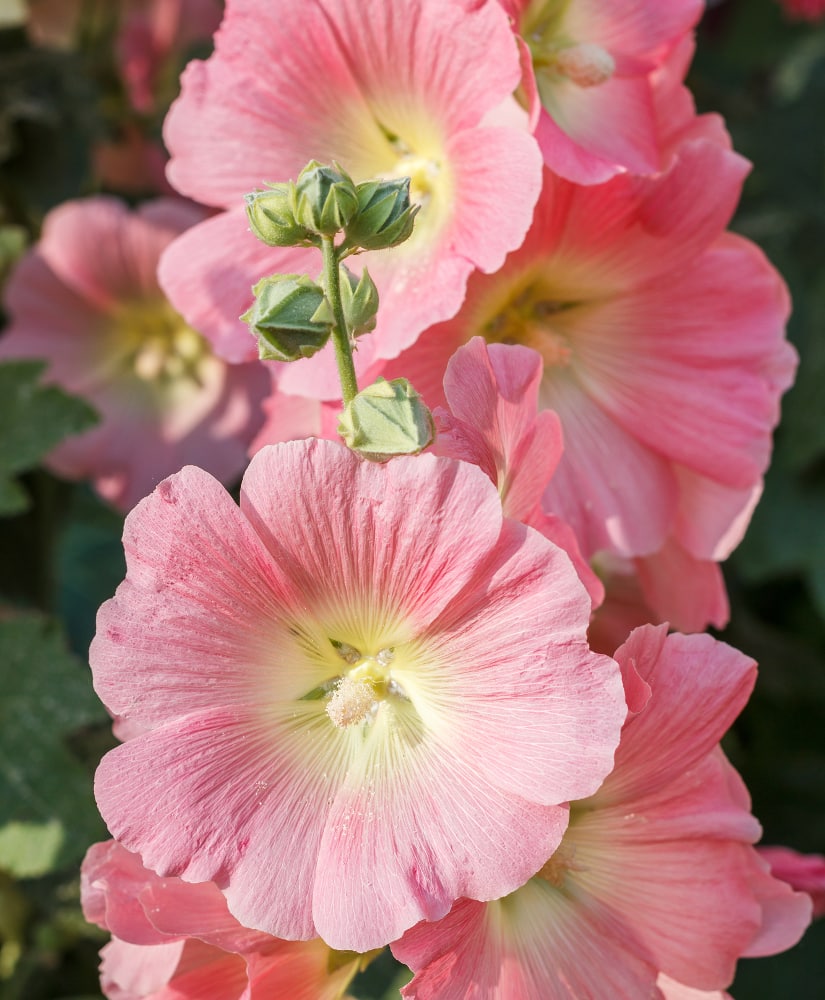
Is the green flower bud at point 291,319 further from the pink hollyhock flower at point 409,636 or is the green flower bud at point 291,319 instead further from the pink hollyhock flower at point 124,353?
the pink hollyhock flower at point 124,353

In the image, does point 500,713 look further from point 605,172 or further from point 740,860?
point 605,172

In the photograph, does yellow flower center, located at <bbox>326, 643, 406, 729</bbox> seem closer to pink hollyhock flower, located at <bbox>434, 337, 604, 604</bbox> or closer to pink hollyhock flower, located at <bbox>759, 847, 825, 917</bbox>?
pink hollyhock flower, located at <bbox>434, 337, 604, 604</bbox>

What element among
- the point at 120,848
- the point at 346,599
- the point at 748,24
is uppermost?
the point at 346,599

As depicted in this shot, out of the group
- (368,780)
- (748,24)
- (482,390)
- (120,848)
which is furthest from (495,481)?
(748,24)

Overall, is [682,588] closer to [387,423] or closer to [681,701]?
[681,701]

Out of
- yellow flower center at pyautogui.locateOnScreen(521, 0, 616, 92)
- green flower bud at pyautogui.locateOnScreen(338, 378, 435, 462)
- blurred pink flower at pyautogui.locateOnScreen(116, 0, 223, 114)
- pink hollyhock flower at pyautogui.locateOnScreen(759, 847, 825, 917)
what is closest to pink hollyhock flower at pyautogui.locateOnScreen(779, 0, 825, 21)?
blurred pink flower at pyautogui.locateOnScreen(116, 0, 223, 114)
